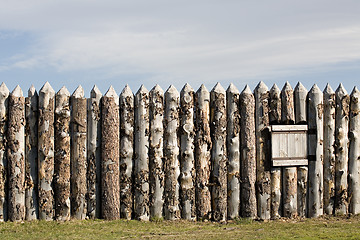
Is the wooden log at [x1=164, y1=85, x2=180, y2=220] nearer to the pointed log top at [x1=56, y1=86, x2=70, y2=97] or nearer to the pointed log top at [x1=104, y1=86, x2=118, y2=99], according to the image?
the pointed log top at [x1=104, y1=86, x2=118, y2=99]

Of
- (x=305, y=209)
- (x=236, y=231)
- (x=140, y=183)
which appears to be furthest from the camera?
(x=305, y=209)

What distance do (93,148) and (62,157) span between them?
635 mm

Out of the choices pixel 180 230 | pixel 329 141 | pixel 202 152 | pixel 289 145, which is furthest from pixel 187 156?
pixel 329 141

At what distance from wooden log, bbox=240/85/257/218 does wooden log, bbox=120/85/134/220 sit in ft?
7.52

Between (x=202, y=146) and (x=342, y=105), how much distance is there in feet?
11.0

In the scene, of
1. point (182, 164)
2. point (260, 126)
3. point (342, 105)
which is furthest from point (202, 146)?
point (342, 105)

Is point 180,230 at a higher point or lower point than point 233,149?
lower

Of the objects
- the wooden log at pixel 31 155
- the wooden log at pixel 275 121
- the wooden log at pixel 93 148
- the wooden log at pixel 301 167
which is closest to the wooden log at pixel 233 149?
the wooden log at pixel 275 121

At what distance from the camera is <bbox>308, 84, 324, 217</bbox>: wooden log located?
36.6ft

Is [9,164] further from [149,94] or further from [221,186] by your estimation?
[221,186]

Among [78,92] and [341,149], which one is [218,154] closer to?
[341,149]

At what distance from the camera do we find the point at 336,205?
1145 centimetres

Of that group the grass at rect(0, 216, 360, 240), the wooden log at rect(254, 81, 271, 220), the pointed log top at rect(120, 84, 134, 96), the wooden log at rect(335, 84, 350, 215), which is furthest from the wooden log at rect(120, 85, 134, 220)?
the wooden log at rect(335, 84, 350, 215)

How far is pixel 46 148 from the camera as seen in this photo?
10.3 meters
